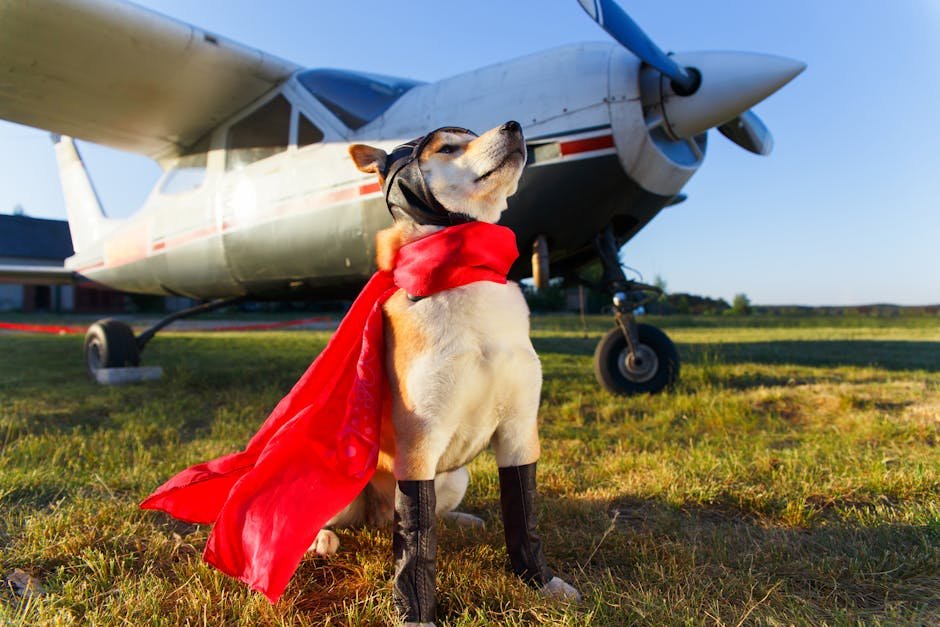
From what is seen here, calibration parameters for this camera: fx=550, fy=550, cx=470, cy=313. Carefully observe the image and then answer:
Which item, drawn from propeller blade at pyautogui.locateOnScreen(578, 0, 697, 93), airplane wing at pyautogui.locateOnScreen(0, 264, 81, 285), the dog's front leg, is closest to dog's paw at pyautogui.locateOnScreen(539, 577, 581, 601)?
the dog's front leg

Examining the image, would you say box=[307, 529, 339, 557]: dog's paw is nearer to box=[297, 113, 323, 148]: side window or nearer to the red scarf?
the red scarf

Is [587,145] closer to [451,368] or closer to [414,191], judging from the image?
[414,191]

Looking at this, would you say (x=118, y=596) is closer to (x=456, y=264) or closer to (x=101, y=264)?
(x=456, y=264)

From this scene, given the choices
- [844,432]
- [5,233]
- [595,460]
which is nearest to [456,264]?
[595,460]

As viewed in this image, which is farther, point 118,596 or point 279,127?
point 279,127

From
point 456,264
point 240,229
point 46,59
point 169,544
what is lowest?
point 169,544

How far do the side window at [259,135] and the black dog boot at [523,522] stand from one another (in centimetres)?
391

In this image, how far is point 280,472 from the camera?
4.43ft

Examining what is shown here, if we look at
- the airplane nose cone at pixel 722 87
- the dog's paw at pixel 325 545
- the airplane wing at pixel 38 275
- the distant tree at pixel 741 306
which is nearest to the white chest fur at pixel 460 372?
the dog's paw at pixel 325 545

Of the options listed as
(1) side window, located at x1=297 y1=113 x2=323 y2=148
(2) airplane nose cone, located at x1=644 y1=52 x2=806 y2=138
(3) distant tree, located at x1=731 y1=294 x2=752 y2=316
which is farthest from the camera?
(3) distant tree, located at x1=731 y1=294 x2=752 y2=316

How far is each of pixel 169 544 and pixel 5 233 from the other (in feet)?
16.3

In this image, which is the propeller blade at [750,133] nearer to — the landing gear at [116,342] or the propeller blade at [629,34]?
the propeller blade at [629,34]

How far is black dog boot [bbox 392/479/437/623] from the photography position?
3.93 ft

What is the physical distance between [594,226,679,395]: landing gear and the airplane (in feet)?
0.05
